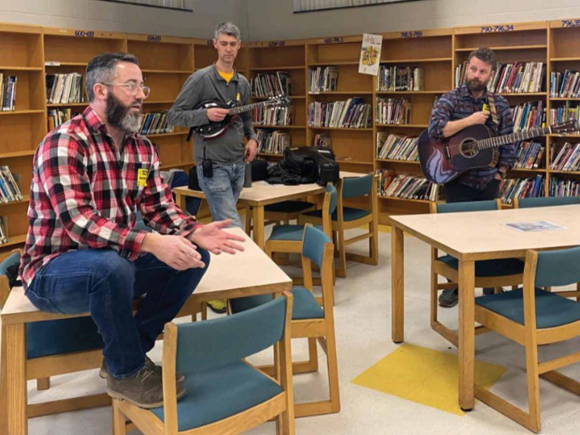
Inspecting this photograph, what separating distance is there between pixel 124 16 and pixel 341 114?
8.04ft

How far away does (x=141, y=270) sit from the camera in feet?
7.81

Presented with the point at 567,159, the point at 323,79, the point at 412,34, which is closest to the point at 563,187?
the point at 567,159

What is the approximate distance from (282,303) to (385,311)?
7.90 feet

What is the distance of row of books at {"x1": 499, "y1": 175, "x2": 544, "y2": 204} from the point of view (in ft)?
19.4

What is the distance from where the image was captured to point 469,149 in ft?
14.0

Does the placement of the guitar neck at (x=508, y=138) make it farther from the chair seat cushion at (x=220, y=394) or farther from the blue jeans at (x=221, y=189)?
the chair seat cushion at (x=220, y=394)

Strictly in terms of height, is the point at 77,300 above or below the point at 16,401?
above

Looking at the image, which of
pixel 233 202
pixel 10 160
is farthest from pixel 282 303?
pixel 10 160

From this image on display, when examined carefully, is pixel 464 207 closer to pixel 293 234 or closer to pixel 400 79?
pixel 293 234

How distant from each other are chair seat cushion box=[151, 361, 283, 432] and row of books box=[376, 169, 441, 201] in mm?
4545

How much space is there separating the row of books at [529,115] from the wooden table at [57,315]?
400cm

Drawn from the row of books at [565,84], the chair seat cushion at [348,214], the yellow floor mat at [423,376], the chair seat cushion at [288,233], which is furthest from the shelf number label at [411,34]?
the yellow floor mat at [423,376]

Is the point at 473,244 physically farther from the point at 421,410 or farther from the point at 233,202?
the point at 233,202

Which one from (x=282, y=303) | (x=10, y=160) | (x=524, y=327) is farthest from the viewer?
A: (x=10, y=160)
